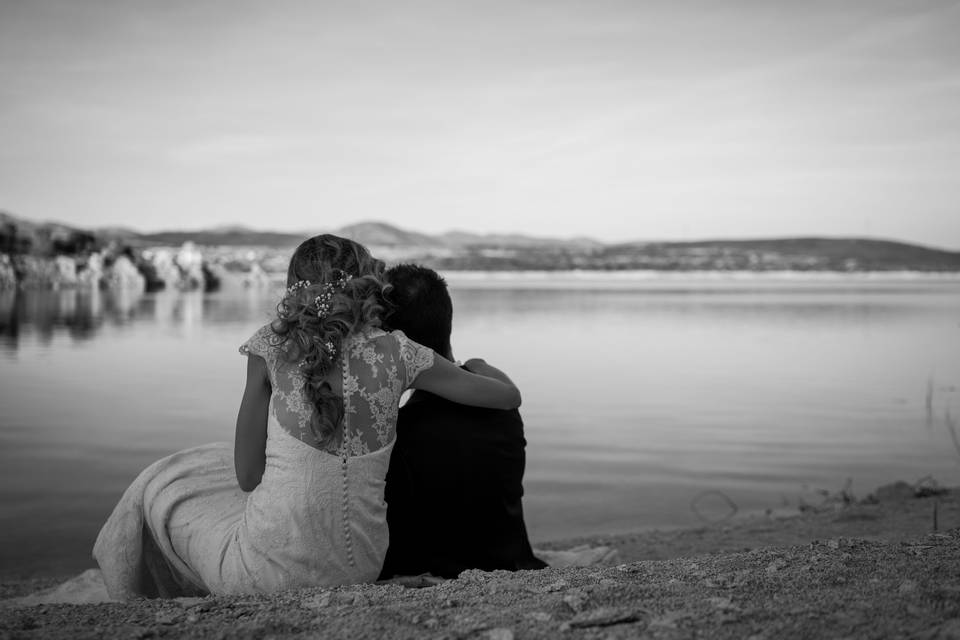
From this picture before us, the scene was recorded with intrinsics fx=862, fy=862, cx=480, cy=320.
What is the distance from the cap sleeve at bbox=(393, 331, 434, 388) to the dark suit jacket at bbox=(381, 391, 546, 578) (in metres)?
0.34

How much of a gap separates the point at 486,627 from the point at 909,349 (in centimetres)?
1760

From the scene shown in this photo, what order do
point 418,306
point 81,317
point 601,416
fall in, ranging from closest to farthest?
point 418,306 → point 601,416 → point 81,317

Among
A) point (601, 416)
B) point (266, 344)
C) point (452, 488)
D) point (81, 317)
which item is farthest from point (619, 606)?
point (81, 317)

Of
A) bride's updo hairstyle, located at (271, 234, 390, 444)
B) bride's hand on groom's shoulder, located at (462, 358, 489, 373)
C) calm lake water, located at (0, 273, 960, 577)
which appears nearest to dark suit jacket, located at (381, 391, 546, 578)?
bride's hand on groom's shoulder, located at (462, 358, 489, 373)

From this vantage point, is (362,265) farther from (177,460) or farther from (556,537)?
(556,537)

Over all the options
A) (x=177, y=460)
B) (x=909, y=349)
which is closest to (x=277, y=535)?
(x=177, y=460)

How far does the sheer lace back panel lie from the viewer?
3.12m

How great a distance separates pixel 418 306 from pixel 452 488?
780 mm

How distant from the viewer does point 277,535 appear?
122 inches

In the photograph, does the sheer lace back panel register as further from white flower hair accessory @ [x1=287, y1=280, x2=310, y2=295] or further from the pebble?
the pebble

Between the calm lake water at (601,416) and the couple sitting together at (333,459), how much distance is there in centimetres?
42

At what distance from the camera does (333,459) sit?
10.3 feet

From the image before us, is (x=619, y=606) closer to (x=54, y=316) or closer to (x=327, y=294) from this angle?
(x=327, y=294)

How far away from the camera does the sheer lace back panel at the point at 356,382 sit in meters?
3.12
